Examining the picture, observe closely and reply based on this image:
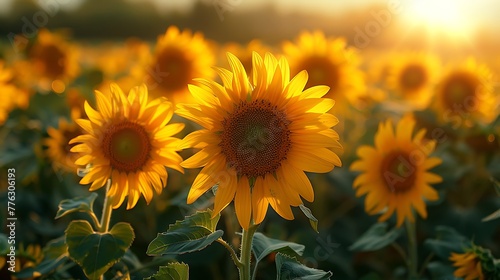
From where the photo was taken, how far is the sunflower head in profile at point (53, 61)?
5.95 meters

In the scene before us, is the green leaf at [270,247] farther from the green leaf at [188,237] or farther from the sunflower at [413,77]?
the sunflower at [413,77]

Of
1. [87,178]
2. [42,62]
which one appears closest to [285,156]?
[87,178]

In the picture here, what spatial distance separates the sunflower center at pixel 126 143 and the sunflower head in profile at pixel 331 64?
102 inches

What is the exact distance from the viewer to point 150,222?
160 inches

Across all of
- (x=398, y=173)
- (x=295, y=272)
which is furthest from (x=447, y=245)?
(x=295, y=272)

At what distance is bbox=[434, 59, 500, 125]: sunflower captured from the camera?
466 centimetres

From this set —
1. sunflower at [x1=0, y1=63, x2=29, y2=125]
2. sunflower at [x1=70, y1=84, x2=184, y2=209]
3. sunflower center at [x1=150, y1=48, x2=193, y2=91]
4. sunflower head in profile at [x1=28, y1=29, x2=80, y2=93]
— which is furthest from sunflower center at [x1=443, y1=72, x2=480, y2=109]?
sunflower head in profile at [x1=28, y1=29, x2=80, y2=93]

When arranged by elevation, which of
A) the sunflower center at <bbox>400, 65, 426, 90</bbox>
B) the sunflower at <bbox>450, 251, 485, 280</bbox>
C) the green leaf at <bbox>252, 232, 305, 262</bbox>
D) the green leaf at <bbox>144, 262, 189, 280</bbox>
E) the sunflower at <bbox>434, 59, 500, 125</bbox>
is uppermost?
the sunflower center at <bbox>400, 65, 426, 90</bbox>

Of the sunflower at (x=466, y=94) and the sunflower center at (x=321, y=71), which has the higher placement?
the sunflower center at (x=321, y=71)

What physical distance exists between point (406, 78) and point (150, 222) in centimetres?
309

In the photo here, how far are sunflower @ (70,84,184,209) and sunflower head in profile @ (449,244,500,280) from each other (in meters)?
1.34

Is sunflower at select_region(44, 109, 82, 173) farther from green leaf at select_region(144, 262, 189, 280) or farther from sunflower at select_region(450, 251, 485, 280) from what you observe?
sunflower at select_region(450, 251, 485, 280)

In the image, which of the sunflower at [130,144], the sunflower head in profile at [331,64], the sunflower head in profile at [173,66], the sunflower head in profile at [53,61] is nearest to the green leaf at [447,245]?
the sunflower at [130,144]

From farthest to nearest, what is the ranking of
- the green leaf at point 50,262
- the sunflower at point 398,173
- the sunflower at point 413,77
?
1. the sunflower at point 413,77
2. the sunflower at point 398,173
3. the green leaf at point 50,262
